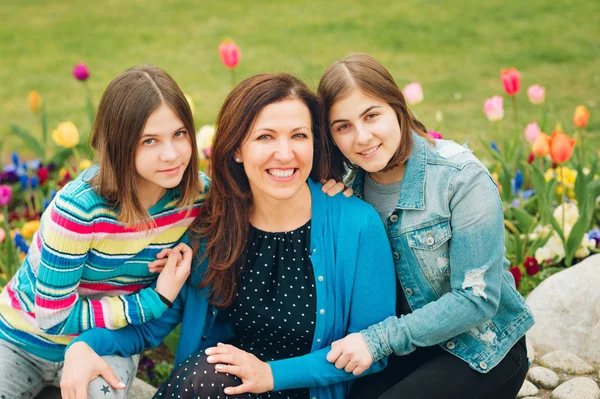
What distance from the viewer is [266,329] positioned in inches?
93.6

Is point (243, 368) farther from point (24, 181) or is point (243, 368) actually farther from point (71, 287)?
point (24, 181)

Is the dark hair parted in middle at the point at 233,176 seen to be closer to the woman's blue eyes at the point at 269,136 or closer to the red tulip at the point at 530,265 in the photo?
the woman's blue eyes at the point at 269,136

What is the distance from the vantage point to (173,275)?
92.7 inches

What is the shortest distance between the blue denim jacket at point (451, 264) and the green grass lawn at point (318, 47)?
3374 mm

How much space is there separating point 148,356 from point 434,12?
6.55 meters

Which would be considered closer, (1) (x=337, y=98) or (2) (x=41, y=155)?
(1) (x=337, y=98)

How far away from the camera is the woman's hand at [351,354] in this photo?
2.19 metres

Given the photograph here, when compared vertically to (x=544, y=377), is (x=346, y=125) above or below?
above

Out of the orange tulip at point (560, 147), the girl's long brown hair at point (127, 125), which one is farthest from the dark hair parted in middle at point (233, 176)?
the orange tulip at point (560, 147)

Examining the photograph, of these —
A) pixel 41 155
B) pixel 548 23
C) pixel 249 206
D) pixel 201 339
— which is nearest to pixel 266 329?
pixel 201 339

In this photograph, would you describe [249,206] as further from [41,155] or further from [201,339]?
[41,155]

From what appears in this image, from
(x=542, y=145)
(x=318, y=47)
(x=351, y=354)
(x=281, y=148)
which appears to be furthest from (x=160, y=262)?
(x=318, y=47)

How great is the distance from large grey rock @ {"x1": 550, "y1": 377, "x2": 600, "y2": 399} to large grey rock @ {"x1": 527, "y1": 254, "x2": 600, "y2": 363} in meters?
0.22

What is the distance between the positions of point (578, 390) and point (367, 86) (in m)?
1.26
